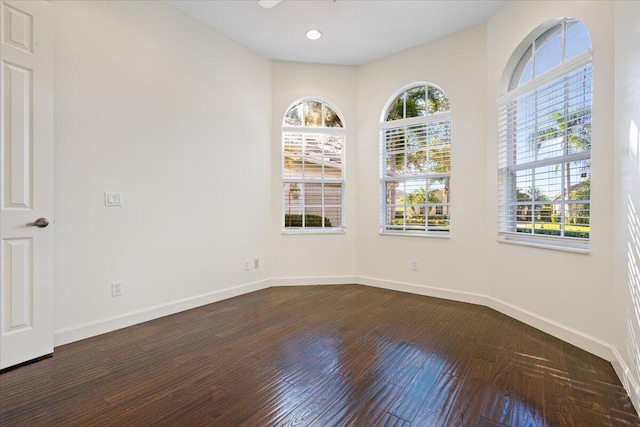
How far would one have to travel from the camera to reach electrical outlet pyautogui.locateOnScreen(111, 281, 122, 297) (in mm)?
2705

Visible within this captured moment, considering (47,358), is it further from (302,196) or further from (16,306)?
(302,196)

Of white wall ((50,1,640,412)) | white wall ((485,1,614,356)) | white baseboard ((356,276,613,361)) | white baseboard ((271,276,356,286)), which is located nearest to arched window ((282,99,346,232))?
white wall ((50,1,640,412))

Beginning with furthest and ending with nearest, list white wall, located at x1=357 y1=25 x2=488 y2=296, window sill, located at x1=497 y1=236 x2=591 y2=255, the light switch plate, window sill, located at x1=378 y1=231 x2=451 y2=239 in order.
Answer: window sill, located at x1=378 y1=231 x2=451 y2=239, white wall, located at x1=357 y1=25 x2=488 y2=296, the light switch plate, window sill, located at x1=497 y1=236 x2=591 y2=255

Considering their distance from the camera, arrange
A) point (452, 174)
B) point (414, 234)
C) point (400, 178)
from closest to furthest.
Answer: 1. point (452, 174)
2. point (414, 234)
3. point (400, 178)

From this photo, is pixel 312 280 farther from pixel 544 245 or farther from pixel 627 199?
pixel 627 199

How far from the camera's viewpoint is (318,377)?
6.44 feet

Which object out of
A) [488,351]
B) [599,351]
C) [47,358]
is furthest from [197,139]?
[599,351]

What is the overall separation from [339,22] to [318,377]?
3377 mm

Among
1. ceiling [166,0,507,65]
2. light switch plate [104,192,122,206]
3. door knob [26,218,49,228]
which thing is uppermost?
ceiling [166,0,507,65]

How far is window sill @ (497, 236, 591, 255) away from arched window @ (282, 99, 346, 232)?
79.0 inches

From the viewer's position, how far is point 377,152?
4.22 m

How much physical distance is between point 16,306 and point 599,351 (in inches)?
160

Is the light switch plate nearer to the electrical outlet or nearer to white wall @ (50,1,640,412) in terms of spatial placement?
white wall @ (50,1,640,412)

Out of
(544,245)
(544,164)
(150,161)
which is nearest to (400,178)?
(544,164)
